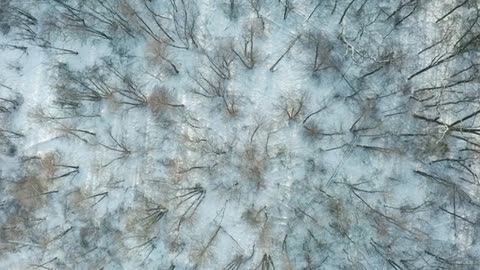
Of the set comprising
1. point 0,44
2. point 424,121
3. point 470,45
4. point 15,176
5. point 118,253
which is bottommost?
point 118,253

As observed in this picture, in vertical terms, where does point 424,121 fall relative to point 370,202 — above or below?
above

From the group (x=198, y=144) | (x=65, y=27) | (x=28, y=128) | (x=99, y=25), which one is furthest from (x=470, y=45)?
(x=28, y=128)

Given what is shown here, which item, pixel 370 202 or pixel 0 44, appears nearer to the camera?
pixel 370 202

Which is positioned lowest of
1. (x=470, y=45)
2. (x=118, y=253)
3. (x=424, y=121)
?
(x=118, y=253)

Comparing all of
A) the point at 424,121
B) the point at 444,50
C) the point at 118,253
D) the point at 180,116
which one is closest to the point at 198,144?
the point at 180,116

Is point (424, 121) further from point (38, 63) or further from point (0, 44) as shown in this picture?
point (0, 44)

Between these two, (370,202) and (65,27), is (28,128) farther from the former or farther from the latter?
(370,202)
